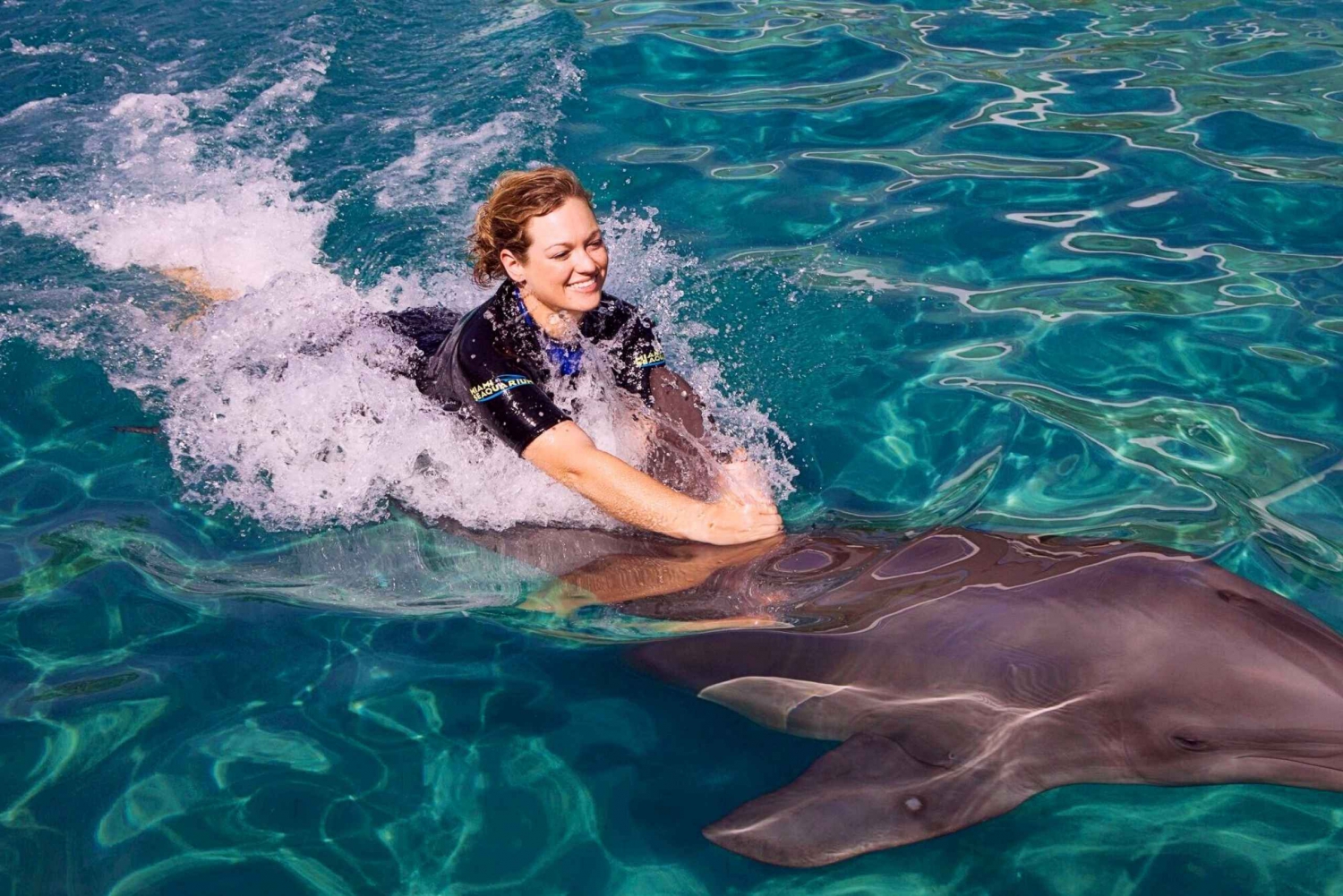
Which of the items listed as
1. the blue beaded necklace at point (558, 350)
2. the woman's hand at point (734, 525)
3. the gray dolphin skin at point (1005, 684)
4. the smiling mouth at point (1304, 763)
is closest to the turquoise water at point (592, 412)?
the gray dolphin skin at point (1005, 684)

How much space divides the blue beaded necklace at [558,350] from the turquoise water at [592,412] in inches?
17.9

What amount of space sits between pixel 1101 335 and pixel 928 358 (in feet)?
2.90

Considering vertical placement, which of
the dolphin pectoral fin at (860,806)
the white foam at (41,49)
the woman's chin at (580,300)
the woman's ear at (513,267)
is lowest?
the dolphin pectoral fin at (860,806)

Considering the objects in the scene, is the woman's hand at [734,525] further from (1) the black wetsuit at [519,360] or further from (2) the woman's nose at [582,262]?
(2) the woman's nose at [582,262]

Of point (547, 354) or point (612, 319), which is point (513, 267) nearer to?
point (547, 354)

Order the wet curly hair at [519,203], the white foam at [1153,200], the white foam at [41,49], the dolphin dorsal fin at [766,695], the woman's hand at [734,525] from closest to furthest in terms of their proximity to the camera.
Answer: the dolphin dorsal fin at [766,695] → the wet curly hair at [519,203] → the woman's hand at [734,525] → the white foam at [1153,200] → the white foam at [41,49]

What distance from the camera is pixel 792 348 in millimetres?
6160

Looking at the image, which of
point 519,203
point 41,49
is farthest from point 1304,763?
point 41,49

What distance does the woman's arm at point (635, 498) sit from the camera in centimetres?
462

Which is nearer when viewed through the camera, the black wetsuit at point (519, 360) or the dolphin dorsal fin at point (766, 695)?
the dolphin dorsal fin at point (766, 695)

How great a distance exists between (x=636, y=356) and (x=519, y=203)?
926mm

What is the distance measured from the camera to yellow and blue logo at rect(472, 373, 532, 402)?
465 cm

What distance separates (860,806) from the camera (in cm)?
349

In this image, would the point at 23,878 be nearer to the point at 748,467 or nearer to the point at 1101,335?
the point at 748,467
